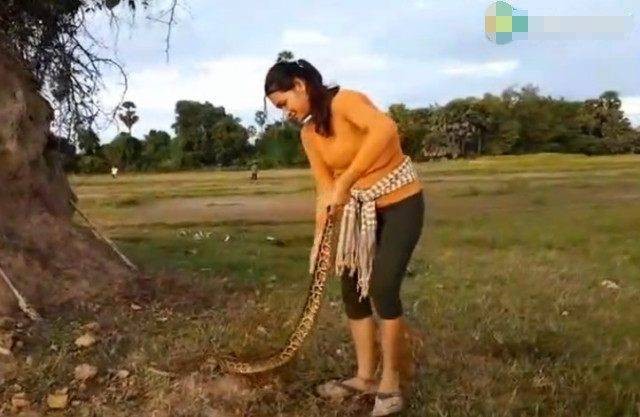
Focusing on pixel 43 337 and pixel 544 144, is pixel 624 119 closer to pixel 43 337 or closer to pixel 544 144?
pixel 544 144

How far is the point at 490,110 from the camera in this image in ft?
176

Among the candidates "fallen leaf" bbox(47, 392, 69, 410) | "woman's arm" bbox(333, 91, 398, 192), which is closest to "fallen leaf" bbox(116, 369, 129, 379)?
"fallen leaf" bbox(47, 392, 69, 410)

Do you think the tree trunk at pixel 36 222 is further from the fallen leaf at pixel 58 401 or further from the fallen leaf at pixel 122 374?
the fallen leaf at pixel 58 401

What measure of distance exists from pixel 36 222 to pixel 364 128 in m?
3.01

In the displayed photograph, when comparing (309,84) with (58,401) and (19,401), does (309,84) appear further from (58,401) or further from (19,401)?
(19,401)

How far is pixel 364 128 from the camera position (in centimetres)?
388

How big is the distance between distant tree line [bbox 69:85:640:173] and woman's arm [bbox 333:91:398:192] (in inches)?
1477

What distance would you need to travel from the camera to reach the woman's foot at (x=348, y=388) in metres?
4.32

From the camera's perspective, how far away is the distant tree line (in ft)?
153

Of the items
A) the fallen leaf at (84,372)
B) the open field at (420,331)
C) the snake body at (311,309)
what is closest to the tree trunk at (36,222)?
the open field at (420,331)

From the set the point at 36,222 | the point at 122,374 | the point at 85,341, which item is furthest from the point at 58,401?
the point at 36,222

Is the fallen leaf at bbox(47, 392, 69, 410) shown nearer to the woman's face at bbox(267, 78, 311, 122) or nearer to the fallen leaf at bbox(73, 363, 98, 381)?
the fallen leaf at bbox(73, 363, 98, 381)

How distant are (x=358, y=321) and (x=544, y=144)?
50875 mm

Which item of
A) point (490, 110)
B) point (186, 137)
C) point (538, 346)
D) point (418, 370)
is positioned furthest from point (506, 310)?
point (490, 110)
